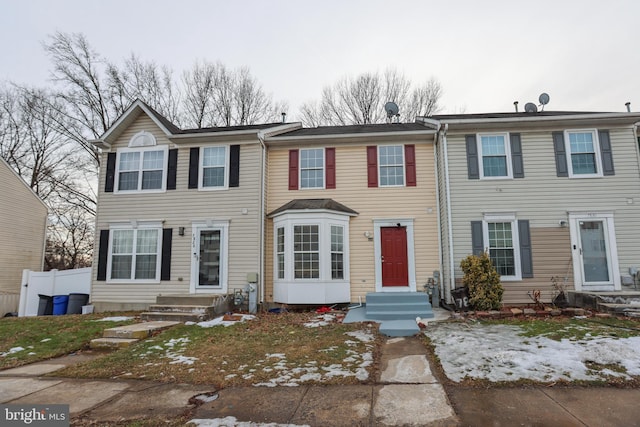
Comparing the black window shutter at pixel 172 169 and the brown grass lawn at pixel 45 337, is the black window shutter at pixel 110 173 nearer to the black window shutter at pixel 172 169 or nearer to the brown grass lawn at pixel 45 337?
the black window shutter at pixel 172 169

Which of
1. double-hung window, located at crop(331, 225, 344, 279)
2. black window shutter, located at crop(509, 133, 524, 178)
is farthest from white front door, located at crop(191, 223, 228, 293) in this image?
black window shutter, located at crop(509, 133, 524, 178)

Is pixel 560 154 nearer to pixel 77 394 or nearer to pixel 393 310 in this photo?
→ pixel 393 310

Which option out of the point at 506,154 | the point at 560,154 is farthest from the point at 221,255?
the point at 560,154

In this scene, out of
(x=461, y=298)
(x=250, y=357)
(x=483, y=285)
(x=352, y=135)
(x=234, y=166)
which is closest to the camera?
(x=250, y=357)

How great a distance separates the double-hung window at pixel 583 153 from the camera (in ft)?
33.0

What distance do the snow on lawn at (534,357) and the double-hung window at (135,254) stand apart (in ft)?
29.0

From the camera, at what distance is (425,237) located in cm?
1062

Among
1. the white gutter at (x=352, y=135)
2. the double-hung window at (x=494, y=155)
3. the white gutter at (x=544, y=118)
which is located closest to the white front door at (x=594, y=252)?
the double-hung window at (x=494, y=155)

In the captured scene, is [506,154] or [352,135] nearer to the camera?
[506,154]

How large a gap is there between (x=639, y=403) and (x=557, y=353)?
1.57m

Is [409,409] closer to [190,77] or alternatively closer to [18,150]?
[190,77]

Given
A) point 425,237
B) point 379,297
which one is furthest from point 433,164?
point 379,297

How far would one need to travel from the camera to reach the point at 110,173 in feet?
38.1

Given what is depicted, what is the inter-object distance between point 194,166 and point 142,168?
6.16ft
